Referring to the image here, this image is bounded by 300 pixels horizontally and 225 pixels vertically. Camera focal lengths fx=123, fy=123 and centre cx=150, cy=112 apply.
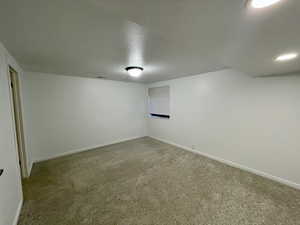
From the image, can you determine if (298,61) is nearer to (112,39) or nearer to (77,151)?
(112,39)

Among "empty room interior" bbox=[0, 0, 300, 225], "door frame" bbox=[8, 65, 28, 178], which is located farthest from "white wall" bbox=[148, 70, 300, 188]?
"door frame" bbox=[8, 65, 28, 178]

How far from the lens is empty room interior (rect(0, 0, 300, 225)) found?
103cm

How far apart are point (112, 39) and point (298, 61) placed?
2.38 m

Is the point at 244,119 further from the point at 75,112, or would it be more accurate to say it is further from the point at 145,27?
the point at 75,112

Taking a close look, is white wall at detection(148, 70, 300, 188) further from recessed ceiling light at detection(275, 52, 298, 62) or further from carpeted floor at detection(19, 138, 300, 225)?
recessed ceiling light at detection(275, 52, 298, 62)

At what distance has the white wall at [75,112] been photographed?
3078 mm

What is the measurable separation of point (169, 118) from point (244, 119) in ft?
7.15

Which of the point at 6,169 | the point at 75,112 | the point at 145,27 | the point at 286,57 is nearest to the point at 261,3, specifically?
the point at 145,27

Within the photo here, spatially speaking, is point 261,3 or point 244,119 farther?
point 244,119

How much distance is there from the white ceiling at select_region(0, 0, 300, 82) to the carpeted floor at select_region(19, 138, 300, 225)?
200 cm

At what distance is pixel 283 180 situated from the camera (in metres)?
2.21

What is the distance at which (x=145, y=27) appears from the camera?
1.20m

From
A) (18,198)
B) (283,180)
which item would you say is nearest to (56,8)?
(18,198)

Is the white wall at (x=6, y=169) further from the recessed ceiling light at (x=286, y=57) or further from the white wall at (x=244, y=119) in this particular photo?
the white wall at (x=244, y=119)
